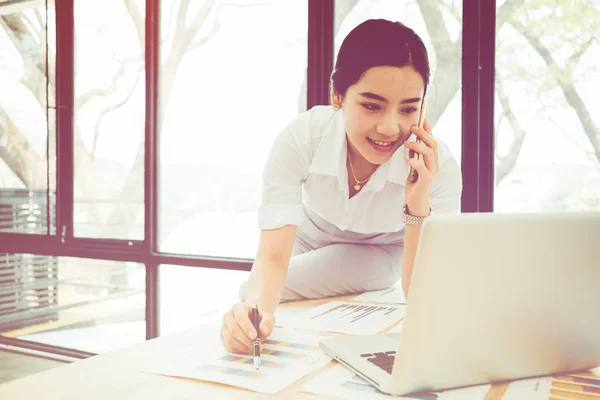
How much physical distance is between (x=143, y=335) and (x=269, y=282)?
8.79ft

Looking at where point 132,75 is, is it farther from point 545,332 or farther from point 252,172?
point 545,332

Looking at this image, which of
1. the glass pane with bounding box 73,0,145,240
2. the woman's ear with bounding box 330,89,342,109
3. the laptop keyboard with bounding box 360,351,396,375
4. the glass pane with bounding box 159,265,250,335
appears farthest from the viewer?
the glass pane with bounding box 73,0,145,240

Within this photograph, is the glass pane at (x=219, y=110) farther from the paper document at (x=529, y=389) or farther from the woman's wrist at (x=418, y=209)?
the paper document at (x=529, y=389)

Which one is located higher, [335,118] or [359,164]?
[335,118]

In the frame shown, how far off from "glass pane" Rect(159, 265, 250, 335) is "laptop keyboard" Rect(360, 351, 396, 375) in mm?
2702

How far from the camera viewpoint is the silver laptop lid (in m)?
0.63

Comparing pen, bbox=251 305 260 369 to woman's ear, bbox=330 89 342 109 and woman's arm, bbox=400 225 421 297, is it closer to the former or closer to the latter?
woman's arm, bbox=400 225 421 297

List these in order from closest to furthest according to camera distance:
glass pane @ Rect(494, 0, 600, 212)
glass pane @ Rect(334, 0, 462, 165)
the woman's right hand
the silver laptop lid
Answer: the silver laptop lid < the woman's right hand < glass pane @ Rect(494, 0, 600, 212) < glass pane @ Rect(334, 0, 462, 165)

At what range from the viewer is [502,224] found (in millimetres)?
642

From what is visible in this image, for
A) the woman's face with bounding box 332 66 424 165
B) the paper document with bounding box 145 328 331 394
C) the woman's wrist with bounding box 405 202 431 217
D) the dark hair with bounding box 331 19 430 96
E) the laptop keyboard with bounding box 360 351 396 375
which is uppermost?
the dark hair with bounding box 331 19 430 96

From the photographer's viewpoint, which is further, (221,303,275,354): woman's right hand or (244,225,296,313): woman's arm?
(244,225,296,313): woman's arm

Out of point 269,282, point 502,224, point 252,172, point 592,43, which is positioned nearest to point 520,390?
Result: point 502,224

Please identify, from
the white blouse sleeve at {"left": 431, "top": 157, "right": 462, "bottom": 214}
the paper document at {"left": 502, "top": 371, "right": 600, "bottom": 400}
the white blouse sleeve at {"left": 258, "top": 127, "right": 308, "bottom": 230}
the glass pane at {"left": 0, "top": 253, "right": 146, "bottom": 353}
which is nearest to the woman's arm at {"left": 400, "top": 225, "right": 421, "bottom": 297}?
the white blouse sleeve at {"left": 431, "top": 157, "right": 462, "bottom": 214}

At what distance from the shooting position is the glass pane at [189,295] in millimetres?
3564
